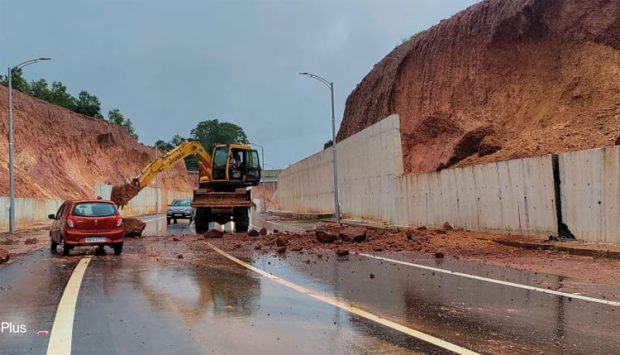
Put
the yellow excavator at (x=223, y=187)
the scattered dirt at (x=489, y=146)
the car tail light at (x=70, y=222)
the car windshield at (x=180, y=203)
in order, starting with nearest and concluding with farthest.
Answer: the car tail light at (x=70, y=222), the yellow excavator at (x=223, y=187), the scattered dirt at (x=489, y=146), the car windshield at (x=180, y=203)

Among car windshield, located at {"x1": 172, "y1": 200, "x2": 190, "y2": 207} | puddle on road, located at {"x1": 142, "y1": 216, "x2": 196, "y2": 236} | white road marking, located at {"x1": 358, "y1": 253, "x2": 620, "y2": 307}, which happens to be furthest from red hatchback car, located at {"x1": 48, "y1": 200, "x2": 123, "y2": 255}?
car windshield, located at {"x1": 172, "y1": 200, "x2": 190, "y2": 207}

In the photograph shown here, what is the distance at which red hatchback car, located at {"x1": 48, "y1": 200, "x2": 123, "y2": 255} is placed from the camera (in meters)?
15.9

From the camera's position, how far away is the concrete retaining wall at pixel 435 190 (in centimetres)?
1695

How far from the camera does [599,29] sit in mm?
29938

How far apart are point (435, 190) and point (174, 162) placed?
43.3 feet

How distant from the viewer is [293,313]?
773cm

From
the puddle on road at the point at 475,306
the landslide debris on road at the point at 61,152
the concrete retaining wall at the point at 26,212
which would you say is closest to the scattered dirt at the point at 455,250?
the puddle on road at the point at 475,306

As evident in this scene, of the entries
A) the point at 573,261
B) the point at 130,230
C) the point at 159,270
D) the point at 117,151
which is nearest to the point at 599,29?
the point at 573,261

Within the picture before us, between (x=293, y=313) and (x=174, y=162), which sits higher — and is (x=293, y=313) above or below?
below

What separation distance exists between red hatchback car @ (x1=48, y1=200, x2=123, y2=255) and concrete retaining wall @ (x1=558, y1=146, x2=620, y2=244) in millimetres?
12105

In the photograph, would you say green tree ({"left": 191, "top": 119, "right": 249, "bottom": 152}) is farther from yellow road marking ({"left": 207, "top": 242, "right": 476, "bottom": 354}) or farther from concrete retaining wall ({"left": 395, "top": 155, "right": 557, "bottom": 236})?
A: yellow road marking ({"left": 207, "top": 242, "right": 476, "bottom": 354})

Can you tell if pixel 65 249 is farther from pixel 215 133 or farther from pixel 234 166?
pixel 215 133

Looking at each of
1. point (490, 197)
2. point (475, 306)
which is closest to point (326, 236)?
point (490, 197)

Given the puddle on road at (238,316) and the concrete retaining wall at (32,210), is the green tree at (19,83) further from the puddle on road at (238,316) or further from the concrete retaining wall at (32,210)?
the puddle on road at (238,316)
